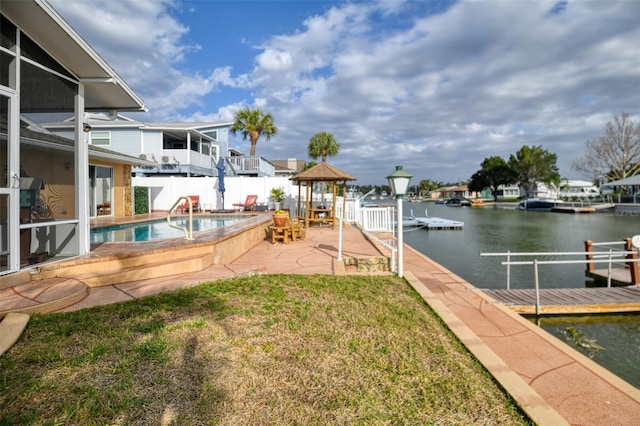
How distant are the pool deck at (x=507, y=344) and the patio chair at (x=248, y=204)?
10558 millimetres

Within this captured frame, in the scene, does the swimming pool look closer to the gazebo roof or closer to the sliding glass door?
the sliding glass door

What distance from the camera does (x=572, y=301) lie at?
618 cm

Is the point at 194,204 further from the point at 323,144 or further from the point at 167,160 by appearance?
the point at 323,144

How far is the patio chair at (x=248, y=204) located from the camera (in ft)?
55.9

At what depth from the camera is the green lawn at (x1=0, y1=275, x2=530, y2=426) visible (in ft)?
6.82

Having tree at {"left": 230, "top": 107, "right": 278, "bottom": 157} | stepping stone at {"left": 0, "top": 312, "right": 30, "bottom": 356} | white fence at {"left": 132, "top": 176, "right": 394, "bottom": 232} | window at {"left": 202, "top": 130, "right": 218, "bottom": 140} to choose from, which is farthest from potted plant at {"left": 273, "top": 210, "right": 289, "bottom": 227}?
tree at {"left": 230, "top": 107, "right": 278, "bottom": 157}

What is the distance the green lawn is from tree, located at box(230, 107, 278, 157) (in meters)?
25.6

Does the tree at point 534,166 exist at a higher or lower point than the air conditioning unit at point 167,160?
higher

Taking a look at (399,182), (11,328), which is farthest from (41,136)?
(399,182)

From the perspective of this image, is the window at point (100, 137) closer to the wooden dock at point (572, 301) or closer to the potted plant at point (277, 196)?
the potted plant at point (277, 196)

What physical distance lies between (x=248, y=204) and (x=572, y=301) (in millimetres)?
14182

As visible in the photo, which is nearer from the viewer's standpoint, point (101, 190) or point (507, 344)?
point (507, 344)

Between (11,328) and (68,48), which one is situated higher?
(68,48)

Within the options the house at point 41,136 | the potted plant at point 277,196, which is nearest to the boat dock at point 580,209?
the potted plant at point 277,196
